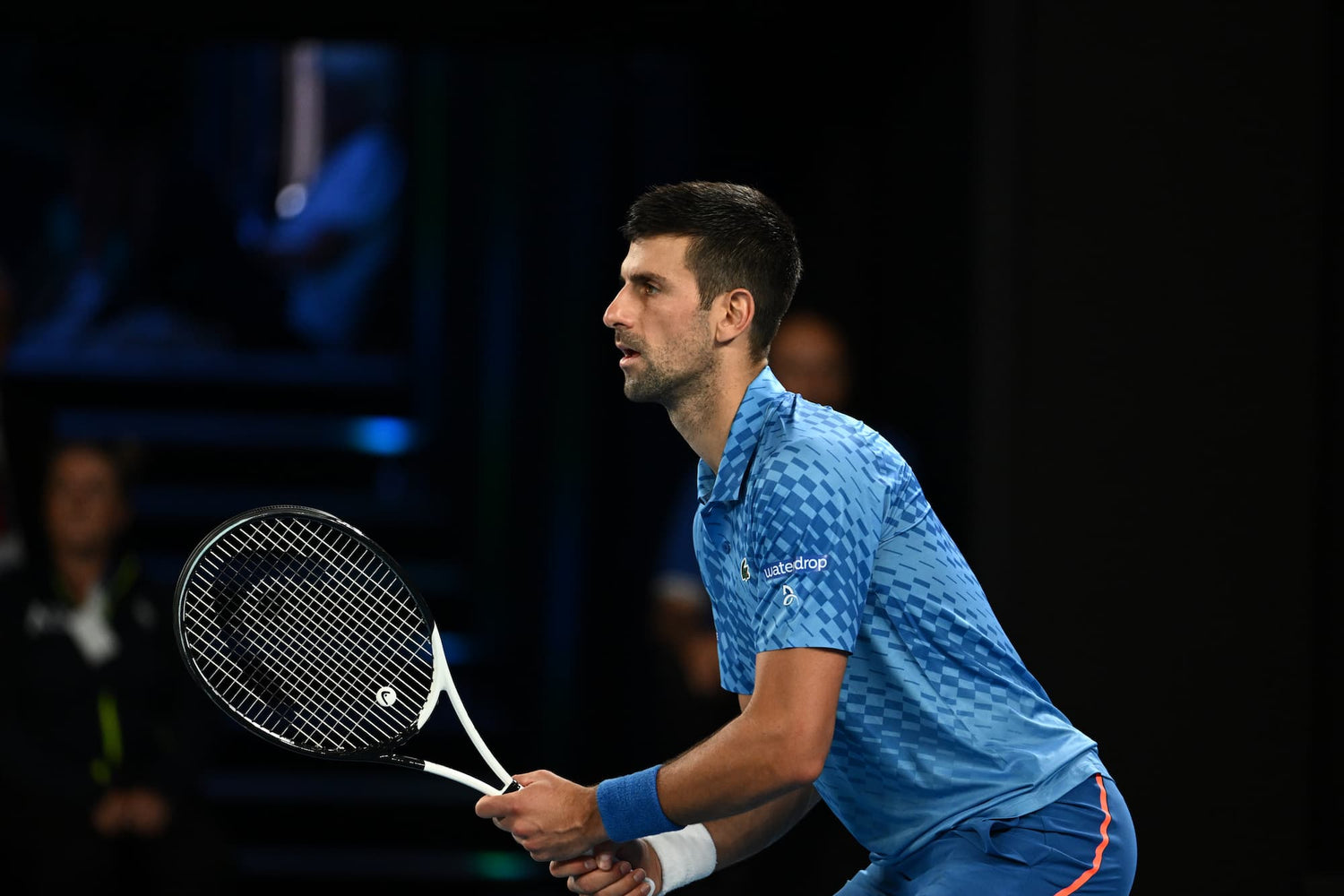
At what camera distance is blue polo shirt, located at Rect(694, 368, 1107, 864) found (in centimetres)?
188

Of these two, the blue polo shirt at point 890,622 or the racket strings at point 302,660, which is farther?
the racket strings at point 302,660

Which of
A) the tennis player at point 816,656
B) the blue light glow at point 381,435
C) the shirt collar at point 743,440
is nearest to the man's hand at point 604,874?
the tennis player at point 816,656

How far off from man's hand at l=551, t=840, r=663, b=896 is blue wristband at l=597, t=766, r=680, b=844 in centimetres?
15

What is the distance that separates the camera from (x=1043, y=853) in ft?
6.38

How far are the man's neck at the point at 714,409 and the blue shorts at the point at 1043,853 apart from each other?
584mm

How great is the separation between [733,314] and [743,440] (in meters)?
0.18

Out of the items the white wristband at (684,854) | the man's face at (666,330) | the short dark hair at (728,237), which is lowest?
the white wristband at (684,854)

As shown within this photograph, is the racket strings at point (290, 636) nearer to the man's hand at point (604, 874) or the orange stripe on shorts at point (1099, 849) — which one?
the man's hand at point (604, 874)

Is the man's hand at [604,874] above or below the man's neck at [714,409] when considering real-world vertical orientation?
below

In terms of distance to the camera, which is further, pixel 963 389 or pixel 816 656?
pixel 963 389

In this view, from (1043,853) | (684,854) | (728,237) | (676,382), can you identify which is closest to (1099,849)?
(1043,853)

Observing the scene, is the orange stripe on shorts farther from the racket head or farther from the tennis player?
the racket head

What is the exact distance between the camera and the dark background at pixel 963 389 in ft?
10.8

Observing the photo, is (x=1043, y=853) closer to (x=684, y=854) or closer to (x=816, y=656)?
(x=816, y=656)
